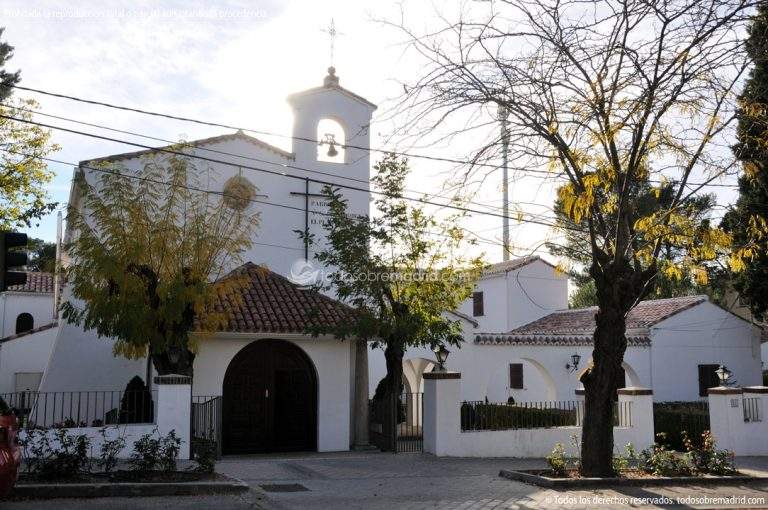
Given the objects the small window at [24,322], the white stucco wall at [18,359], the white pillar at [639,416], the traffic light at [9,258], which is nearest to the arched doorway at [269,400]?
the white pillar at [639,416]

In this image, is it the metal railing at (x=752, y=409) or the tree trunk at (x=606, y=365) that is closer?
the tree trunk at (x=606, y=365)

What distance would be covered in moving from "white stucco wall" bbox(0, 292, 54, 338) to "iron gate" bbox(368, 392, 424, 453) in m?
26.1

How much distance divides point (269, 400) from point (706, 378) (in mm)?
18147

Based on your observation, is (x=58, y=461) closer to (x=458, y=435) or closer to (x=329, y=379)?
(x=329, y=379)

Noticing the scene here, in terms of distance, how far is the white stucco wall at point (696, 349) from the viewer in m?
26.2

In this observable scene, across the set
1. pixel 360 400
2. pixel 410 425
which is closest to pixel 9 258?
pixel 360 400

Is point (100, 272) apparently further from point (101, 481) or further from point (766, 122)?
point (766, 122)

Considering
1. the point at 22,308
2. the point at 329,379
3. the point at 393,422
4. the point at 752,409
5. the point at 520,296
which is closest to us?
the point at 393,422

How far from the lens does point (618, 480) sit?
11398 millimetres

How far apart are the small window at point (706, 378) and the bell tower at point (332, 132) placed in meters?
14.6

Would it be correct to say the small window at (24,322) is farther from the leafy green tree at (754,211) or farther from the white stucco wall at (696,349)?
the leafy green tree at (754,211)

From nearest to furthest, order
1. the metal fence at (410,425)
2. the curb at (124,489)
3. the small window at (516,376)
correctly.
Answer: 1. the curb at (124,489)
2. the metal fence at (410,425)
3. the small window at (516,376)

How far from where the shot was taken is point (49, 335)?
31.4 metres

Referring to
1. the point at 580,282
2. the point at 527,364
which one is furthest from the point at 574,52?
the point at 580,282
